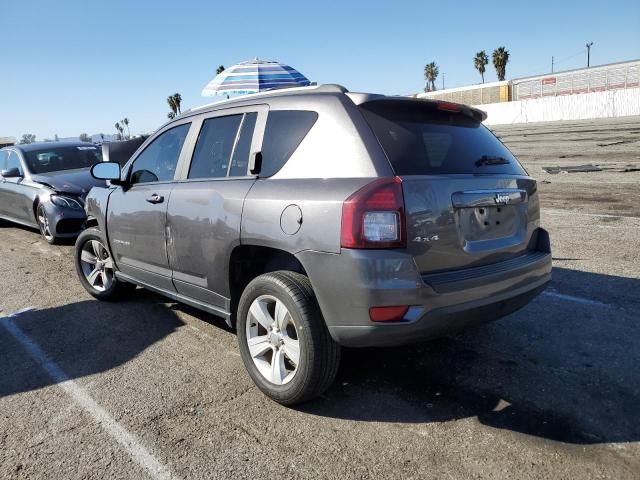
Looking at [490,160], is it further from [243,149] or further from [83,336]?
[83,336]

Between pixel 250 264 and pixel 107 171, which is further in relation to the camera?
pixel 107 171

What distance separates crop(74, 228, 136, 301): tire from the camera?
5.13 m

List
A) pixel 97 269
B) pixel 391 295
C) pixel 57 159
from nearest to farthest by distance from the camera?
pixel 391 295, pixel 97 269, pixel 57 159

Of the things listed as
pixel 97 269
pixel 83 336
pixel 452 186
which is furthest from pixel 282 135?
pixel 97 269

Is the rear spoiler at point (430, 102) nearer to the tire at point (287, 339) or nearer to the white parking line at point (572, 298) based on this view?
the tire at point (287, 339)

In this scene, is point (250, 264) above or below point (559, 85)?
below

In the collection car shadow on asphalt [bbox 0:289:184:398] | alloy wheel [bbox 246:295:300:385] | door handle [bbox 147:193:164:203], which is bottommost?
car shadow on asphalt [bbox 0:289:184:398]

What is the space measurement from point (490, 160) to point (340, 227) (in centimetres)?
126

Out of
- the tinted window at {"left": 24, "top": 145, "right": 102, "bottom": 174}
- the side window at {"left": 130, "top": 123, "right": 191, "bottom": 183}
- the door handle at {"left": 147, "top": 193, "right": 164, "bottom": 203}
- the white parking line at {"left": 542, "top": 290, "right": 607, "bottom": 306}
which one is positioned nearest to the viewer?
the door handle at {"left": 147, "top": 193, "right": 164, "bottom": 203}

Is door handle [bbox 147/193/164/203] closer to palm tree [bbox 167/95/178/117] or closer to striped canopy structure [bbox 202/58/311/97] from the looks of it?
striped canopy structure [bbox 202/58/311/97]

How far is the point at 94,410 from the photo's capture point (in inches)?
124

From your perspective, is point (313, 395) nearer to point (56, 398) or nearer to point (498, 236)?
point (498, 236)

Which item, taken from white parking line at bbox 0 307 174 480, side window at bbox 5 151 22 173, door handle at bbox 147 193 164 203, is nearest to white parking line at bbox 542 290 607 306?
door handle at bbox 147 193 164 203

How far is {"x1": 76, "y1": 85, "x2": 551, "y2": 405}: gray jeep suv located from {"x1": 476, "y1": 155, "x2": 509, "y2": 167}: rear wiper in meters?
0.01
